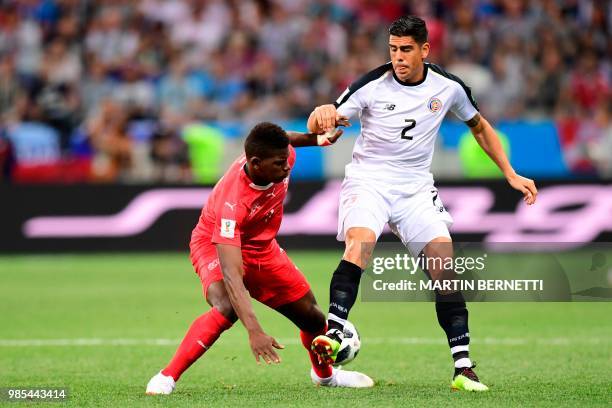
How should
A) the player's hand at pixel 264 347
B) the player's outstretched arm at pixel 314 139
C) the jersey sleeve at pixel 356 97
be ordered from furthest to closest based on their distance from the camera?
1. the jersey sleeve at pixel 356 97
2. the player's outstretched arm at pixel 314 139
3. the player's hand at pixel 264 347

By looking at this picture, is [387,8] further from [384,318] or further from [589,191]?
[384,318]

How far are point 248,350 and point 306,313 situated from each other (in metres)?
2.42

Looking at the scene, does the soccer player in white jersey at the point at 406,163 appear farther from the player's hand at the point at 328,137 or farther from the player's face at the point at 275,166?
the player's face at the point at 275,166

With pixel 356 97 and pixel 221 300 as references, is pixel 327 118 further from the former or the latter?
pixel 221 300

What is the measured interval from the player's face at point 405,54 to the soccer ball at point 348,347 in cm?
171

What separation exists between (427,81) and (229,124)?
10662 mm

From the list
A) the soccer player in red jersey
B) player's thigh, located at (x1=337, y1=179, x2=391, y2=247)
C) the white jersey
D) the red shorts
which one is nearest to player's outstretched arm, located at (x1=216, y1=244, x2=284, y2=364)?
the soccer player in red jersey

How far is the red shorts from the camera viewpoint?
744cm

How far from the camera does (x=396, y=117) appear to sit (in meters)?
7.57

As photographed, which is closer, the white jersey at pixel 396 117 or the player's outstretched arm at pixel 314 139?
the player's outstretched arm at pixel 314 139

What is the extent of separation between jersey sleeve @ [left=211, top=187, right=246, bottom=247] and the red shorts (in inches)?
15.4

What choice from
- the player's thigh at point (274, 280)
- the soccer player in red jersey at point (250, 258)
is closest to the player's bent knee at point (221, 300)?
the soccer player in red jersey at point (250, 258)

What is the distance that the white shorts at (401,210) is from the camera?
24.5 feet

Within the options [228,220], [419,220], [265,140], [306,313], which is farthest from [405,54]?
[306,313]
